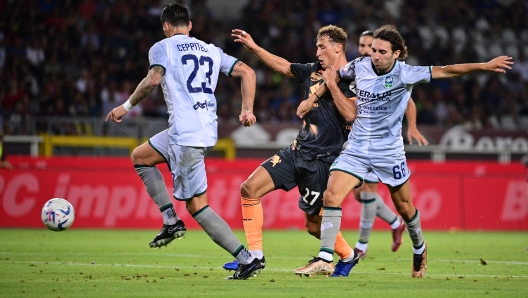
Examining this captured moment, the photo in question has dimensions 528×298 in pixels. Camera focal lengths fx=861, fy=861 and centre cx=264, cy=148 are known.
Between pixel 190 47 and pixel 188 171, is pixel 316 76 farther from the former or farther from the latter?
pixel 188 171

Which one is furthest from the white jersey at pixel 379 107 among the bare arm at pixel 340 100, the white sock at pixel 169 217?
the white sock at pixel 169 217

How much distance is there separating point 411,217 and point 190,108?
8.14 feet

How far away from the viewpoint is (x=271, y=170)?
8.78 metres

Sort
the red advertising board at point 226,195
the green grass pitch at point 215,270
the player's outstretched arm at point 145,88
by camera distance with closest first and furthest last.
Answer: the green grass pitch at point 215,270, the player's outstretched arm at point 145,88, the red advertising board at point 226,195

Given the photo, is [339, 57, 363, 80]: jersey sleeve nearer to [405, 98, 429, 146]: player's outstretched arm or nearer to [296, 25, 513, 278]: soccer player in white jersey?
[296, 25, 513, 278]: soccer player in white jersey

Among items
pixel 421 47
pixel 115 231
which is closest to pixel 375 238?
pixel 115 231

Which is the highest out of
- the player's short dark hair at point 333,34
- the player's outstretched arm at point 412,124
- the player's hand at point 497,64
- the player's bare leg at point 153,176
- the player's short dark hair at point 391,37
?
the player's short dark hair at point 333,34

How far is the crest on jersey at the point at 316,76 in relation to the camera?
8875mm

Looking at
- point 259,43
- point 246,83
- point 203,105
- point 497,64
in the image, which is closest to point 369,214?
point 246,83

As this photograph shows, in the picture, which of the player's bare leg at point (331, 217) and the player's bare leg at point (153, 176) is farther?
the player's bare leg at point (153, 176)

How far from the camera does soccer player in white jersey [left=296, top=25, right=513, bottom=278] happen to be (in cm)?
822

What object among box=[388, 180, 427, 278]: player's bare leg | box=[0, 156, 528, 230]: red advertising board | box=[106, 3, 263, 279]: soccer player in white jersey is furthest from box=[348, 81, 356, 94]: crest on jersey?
box=[0, 156, 528, 230]: red advertising board

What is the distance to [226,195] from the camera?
18000mm

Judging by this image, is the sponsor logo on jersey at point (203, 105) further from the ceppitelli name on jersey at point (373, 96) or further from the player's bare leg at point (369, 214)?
the player's bare leg at point (369, 214)
